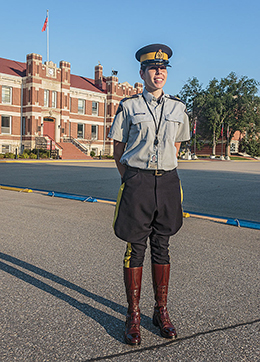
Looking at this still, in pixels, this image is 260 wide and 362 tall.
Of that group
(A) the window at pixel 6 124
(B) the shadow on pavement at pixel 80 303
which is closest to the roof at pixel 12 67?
(A) the window at pixel 6 124

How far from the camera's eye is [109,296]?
3527 mm

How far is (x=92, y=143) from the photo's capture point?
54.6 meters

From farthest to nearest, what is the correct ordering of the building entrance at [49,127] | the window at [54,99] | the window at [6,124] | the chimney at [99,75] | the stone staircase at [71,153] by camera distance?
the chimney at [99,75], the window at [54,99], the building entrance at [49,127], the window at [6,124], the stone staircase at [71,153]

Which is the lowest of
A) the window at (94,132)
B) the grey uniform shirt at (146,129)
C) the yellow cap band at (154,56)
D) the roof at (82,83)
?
the grey uniform shirt at (146,129)

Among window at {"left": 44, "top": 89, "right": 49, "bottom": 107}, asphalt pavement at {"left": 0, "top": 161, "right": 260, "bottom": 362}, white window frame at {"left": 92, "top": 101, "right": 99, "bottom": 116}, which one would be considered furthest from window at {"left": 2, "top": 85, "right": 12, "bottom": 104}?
asphalt pavement at {"left": 0, "top": 161, "right": 260, "bottom": 362}

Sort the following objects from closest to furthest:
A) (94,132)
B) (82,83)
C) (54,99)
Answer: (54,99) < (94,132) < (82,83)

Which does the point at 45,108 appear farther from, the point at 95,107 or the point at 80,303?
the point at 80,303

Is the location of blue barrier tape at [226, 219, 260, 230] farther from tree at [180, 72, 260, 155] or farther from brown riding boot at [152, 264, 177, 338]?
tree at [180, 72, 260, 155]

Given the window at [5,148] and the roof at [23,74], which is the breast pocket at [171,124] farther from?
the roof at [23,74]

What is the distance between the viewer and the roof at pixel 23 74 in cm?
4716

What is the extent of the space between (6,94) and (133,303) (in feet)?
156

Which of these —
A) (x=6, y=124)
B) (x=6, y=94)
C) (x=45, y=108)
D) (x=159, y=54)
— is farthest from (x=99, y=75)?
(x=159, y=54)

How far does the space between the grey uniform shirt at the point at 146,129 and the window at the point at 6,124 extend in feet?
151

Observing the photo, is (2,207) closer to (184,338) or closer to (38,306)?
(38,306)
